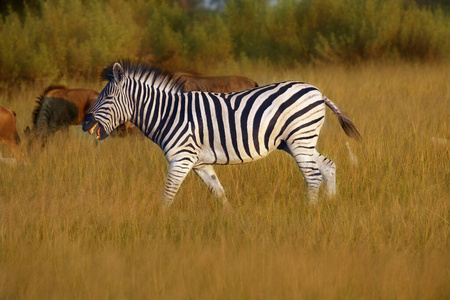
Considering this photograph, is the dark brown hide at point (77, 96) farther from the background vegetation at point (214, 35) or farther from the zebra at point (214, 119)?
the zebra at point (214, 119)

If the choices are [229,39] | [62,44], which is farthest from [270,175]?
[229,39]

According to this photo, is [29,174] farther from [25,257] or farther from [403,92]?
[403,92]

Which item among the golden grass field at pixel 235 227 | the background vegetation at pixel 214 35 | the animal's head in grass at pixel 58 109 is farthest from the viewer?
the background vegetation at pixel 214 35

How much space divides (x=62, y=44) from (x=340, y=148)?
9273mm

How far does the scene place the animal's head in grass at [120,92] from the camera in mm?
5648

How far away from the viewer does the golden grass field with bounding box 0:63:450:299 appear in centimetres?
375

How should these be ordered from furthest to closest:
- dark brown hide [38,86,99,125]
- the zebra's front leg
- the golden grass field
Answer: dark brown hide [38,86,99,125] < the zebra's front leg < the golden grass field

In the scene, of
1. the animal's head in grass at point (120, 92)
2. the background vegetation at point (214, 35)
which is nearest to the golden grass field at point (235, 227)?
the animal's head in grass at point (120, 92)

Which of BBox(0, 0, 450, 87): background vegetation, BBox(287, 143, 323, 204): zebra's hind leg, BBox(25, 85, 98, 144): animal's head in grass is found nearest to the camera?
BBox(287, 143, 323, 204): zebra's hind leg

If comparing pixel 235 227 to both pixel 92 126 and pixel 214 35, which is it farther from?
pixel 214 35

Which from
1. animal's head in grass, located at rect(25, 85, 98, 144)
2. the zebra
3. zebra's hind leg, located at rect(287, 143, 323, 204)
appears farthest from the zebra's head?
animal's head in grass, located at rect(25, 85, 98, 144)

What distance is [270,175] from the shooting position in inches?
271

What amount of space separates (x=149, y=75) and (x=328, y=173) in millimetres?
1968

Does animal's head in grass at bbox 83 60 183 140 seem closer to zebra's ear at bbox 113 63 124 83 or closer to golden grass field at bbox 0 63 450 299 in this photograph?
zebra's ear at bbox 113 63 124 83
